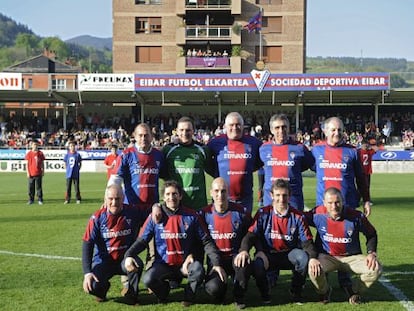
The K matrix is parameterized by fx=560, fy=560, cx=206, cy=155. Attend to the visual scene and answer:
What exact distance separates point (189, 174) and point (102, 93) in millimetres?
32482

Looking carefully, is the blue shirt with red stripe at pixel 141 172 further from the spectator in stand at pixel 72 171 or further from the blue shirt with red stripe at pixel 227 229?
the spectator in stand at pixel 72 171

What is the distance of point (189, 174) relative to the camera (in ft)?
22.6

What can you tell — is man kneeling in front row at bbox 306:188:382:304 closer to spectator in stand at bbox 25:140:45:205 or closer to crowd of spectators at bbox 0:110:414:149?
spectator in stand at bbox 25:140:45:205

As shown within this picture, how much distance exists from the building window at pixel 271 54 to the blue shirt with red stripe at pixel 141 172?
46963 mm

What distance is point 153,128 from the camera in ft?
123

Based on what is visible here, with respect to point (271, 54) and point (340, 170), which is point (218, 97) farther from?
point (340, 170)

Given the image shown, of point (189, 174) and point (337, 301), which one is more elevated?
point (189, 174)

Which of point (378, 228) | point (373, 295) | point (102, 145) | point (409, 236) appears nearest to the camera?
point (373, 295)

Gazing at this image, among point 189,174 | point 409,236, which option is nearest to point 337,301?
point 189,174

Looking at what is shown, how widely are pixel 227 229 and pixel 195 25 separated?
46837mm

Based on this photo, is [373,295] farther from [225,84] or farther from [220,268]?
[225,84]

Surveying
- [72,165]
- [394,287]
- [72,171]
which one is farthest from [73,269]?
[72,165]

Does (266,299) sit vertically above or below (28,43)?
below

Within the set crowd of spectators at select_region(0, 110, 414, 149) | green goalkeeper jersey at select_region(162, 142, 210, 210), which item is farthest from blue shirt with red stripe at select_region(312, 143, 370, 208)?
crowd of spectators at select_region(0, 110, 414, 149)
